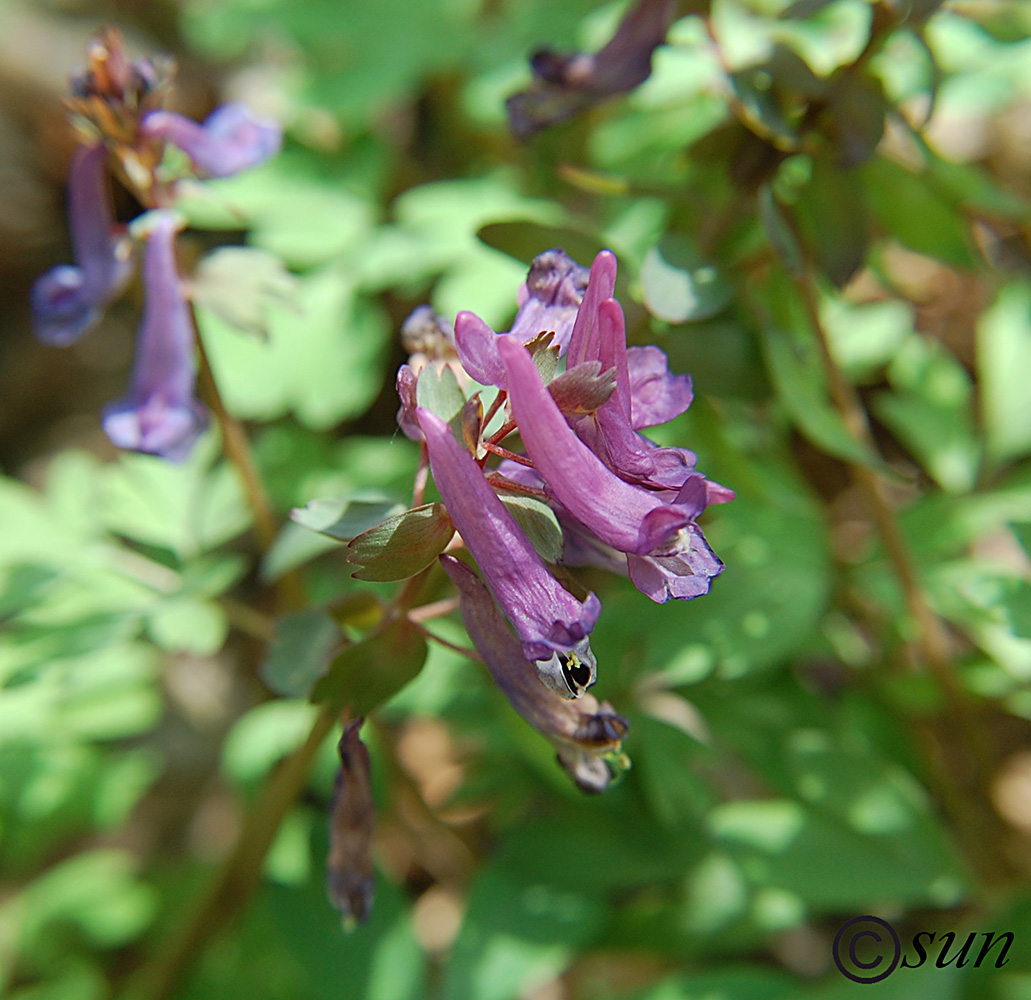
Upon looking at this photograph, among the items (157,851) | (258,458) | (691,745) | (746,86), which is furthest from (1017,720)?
(157,851)

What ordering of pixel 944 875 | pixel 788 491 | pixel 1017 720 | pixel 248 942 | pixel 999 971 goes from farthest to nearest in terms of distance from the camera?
pixel 1017 720 < pixel 248 942 < pixel 788 491 < pixel 944 875 < pixel 999 971

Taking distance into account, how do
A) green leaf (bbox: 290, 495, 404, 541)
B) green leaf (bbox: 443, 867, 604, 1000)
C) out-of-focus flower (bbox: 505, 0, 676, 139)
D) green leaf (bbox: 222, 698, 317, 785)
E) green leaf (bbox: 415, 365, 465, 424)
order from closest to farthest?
green leaf (bbox: 415, 365, 465, 424)
green leaf (bbox: 290, 495, 404, 541)
out-of-focus flower (bbox: 505, 0, 676, 139)
green leaf (bbox: 443, 867, 604, 1000)
green leaf (bbox: 222, 698, 317, 785)

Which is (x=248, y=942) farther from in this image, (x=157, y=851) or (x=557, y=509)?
(x=557, y=509)

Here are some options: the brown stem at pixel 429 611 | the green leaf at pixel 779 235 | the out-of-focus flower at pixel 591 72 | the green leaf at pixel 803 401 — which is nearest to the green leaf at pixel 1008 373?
the green leaf at pixel 803 401

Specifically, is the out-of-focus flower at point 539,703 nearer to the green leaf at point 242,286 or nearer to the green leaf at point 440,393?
the green leaf at point 440,393

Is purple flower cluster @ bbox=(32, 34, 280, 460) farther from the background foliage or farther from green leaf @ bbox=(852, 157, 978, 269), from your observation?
green leaf @ bbox=(852, 157, 978, 269)

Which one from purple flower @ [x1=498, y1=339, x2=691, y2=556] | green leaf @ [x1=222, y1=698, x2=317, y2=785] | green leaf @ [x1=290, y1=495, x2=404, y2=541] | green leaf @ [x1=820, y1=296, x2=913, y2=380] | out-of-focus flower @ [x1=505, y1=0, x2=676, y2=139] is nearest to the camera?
purple flower @ [x1=498, y1=339, x2=691, y2=556]

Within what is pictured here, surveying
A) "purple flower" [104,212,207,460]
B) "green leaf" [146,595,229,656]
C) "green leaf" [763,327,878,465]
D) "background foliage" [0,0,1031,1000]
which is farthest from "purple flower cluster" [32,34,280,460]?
"green leaf" [763,327,878,465]

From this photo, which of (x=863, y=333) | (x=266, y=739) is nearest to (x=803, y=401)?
(x=863, y=333)
